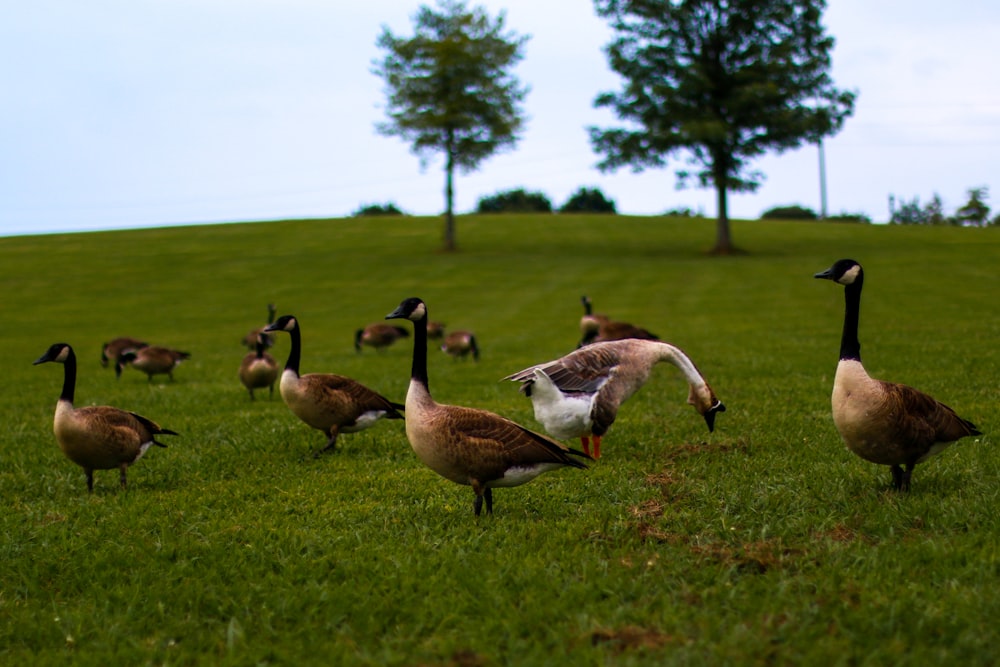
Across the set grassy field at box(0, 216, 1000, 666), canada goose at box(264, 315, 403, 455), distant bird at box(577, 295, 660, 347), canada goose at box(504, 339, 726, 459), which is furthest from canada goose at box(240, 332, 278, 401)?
canada goose at box(504, 339, 726, 459)

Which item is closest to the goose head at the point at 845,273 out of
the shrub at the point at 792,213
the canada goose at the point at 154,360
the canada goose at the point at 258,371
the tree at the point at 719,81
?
the canada goose at the point at 258,371

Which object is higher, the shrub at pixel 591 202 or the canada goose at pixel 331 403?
the shrub at pixel 591 202

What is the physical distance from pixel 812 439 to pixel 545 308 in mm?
24336

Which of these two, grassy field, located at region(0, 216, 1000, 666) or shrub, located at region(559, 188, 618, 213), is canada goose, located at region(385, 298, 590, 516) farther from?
shrub, located at region(559, 188, 618, 213)

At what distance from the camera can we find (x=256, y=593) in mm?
5379

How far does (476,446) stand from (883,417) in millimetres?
3086

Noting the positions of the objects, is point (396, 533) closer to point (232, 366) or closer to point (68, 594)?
point (68, 594)

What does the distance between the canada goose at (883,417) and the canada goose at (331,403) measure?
5130mm

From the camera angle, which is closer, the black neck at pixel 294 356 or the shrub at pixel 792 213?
the black neck at pixel 294 356

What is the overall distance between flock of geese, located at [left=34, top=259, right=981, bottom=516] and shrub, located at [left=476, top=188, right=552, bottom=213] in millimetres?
100313

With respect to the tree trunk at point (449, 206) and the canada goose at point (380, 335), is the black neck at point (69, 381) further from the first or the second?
the tree trunk at point (449, 206)

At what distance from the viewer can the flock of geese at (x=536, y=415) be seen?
648 cm

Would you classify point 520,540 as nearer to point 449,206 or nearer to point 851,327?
point 851,327

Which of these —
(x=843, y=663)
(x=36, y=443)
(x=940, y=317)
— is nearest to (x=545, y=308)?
(x=940, y=317)
